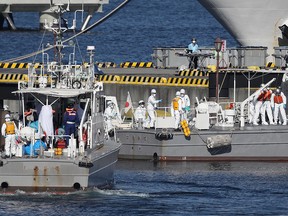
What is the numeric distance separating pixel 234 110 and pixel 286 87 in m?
2.85

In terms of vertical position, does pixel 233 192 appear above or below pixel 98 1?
below

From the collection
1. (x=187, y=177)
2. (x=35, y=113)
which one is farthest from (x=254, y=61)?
(x=35, y=113)

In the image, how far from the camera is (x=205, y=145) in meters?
62.5

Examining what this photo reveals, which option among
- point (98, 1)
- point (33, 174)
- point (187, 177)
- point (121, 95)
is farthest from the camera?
point (98, 1)

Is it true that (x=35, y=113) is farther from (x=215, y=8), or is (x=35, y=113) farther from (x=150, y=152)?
(x=215, y=8)

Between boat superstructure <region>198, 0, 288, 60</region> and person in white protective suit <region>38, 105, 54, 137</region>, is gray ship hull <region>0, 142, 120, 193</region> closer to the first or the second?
person in white protective suit <region>38, 105, 54, 137</region>

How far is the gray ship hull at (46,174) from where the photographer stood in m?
49.8

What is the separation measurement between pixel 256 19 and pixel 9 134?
33335 mm

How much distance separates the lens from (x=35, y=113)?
52.9 meters

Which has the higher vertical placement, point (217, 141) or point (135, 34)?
point (135, 34)

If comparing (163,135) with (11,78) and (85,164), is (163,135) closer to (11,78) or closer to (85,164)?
(85,164)

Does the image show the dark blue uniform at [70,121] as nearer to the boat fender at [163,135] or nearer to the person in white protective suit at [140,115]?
the boat fender at [163,135]

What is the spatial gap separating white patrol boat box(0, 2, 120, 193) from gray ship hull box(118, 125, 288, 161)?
687 cm

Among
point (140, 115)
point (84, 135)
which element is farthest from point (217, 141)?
point (84, 135)
